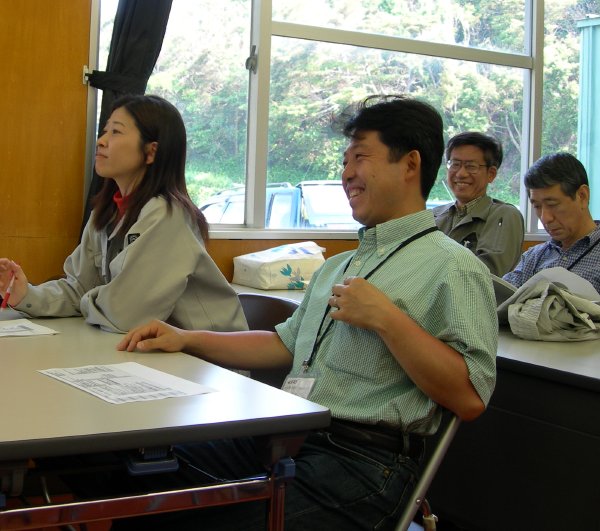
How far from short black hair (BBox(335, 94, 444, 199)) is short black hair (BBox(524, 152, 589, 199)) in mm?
1472

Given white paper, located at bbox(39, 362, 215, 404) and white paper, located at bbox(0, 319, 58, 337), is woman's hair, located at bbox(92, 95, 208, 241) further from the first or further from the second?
white paper, located at bbox(39, 362, 215, 404)

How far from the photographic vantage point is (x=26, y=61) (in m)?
3.51

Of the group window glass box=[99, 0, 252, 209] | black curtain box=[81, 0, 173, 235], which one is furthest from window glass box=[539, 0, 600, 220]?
black curtain box=[81, 0, 173, 235]

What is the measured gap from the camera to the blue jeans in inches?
50.1

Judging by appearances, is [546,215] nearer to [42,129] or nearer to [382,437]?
[382,437]

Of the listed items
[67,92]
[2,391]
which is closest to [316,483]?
Answer: [2,391]

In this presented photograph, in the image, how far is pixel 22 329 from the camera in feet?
6.29

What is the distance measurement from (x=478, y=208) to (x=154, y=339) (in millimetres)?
2286

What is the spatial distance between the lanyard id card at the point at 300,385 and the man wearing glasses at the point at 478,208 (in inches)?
82.1

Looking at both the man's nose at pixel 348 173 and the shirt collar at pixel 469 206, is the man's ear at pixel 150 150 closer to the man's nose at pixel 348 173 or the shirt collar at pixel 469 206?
the man's nose at pixel 348 173

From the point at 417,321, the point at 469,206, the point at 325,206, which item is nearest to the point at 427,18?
the point at 325,206

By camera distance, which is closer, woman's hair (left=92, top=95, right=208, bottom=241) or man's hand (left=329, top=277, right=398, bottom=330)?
man's hand (left=329, top=277, right=398, bottom=330)

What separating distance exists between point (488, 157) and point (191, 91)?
1.55 m

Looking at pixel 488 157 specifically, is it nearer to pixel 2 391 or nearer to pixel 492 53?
pixel 492 53
